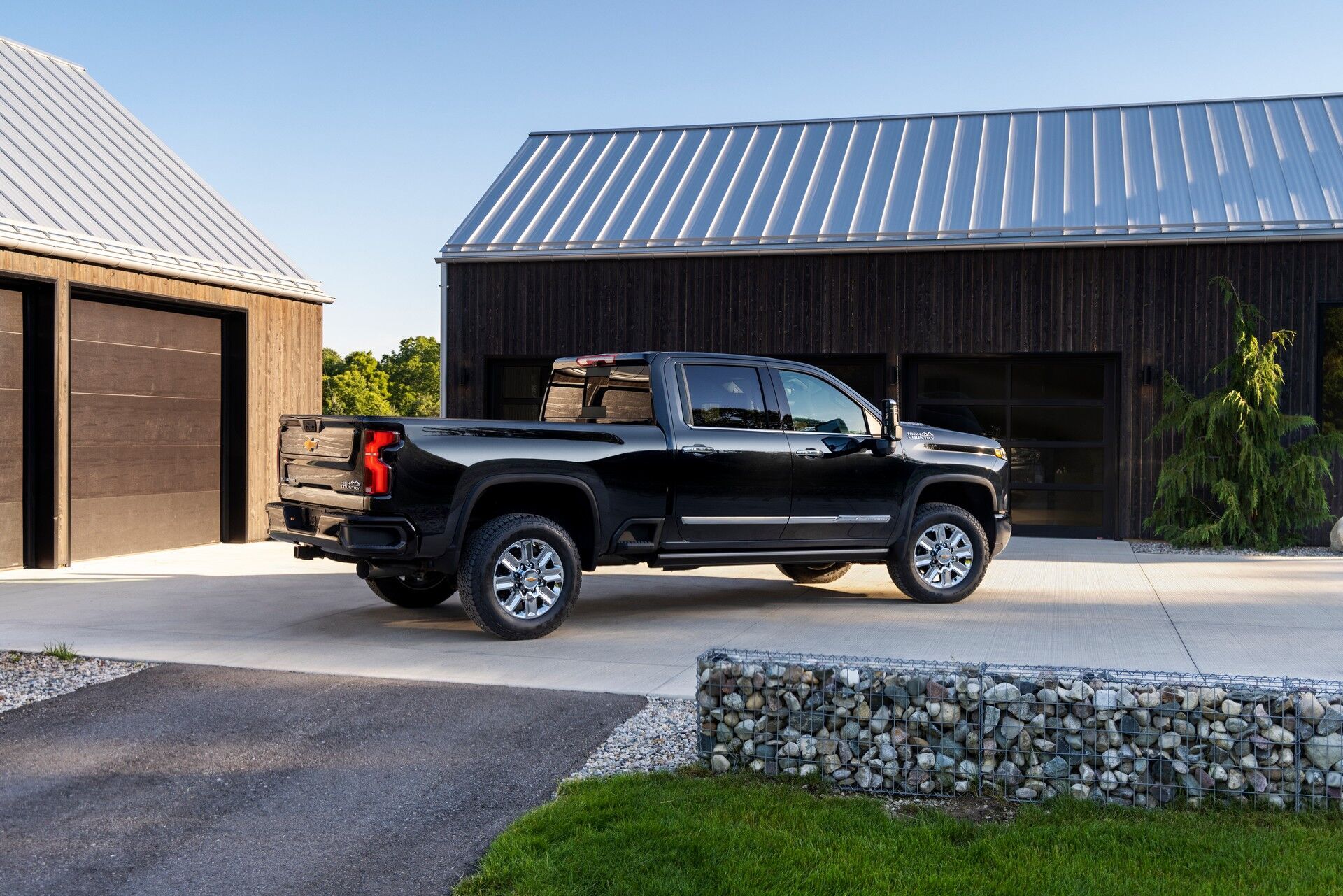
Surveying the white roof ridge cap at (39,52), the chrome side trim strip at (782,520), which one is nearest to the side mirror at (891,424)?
the chrome side trim strip at (782,520)

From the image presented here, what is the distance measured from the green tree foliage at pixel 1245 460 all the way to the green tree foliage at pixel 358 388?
50152mm

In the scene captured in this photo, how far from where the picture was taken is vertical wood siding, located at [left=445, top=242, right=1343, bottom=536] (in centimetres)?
1477

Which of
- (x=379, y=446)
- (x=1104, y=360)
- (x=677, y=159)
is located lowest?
(x=379, y=446)

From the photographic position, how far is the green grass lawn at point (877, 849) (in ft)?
12.7

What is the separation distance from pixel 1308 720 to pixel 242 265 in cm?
1242

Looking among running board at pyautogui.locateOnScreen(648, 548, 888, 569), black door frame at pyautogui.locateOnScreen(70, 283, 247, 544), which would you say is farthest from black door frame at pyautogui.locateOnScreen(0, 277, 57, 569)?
running board at pyautogui.locateOnScreen(648, 548, 888, 569)

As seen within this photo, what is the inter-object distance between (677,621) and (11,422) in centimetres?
667

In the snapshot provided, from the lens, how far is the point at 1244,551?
13992mm

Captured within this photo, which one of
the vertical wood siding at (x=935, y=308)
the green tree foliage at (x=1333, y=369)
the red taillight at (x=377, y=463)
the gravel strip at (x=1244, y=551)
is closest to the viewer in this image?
the red taillight at (x=377, y=463)

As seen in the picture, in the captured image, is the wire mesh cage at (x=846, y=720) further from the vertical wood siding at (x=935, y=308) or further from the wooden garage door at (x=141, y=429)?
the vertical wood siding at (x=935, y=308)

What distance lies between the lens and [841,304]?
16.0 meters

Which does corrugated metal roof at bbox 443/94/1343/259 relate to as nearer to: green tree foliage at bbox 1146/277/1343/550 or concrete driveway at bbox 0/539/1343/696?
green tree foliage at bbox 1146/277/1343/550

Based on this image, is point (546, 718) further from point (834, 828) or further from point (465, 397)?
point (465, 397)

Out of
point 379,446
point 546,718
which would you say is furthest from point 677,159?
point 546,718
